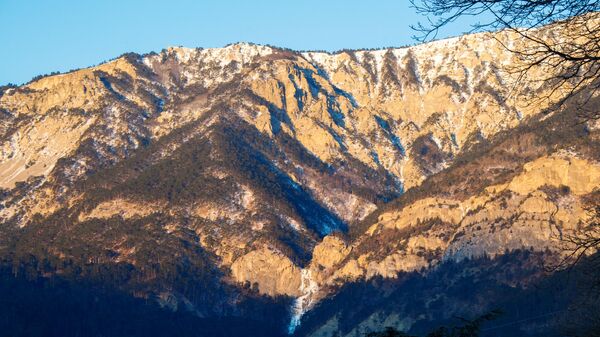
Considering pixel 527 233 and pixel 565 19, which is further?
pixel 527 233

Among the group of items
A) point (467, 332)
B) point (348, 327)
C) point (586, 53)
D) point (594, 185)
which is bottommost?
point (467, 332)

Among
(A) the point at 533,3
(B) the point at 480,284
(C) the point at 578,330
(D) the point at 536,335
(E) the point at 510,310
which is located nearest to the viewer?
(A) the point at 533,3

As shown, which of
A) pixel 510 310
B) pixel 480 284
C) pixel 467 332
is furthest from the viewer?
pixel 480 284

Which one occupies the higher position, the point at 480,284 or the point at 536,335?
the point at 480,284

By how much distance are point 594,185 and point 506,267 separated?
72.1 feet

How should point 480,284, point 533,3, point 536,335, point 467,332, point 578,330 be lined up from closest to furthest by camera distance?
point 533,3
point 467,332
point 578,330
point 536,335
point 480,284

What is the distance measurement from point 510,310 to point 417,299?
31498 mm

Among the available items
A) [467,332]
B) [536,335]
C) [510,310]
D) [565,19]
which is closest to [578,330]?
[467,332]

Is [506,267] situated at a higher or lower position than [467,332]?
higher

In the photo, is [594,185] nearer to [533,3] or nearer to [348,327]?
[348,327]

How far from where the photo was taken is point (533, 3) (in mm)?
21672

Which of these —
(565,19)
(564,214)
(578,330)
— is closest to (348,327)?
(564,214)

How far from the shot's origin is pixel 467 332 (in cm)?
3138

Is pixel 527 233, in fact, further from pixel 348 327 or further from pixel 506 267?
pixel 348 327
